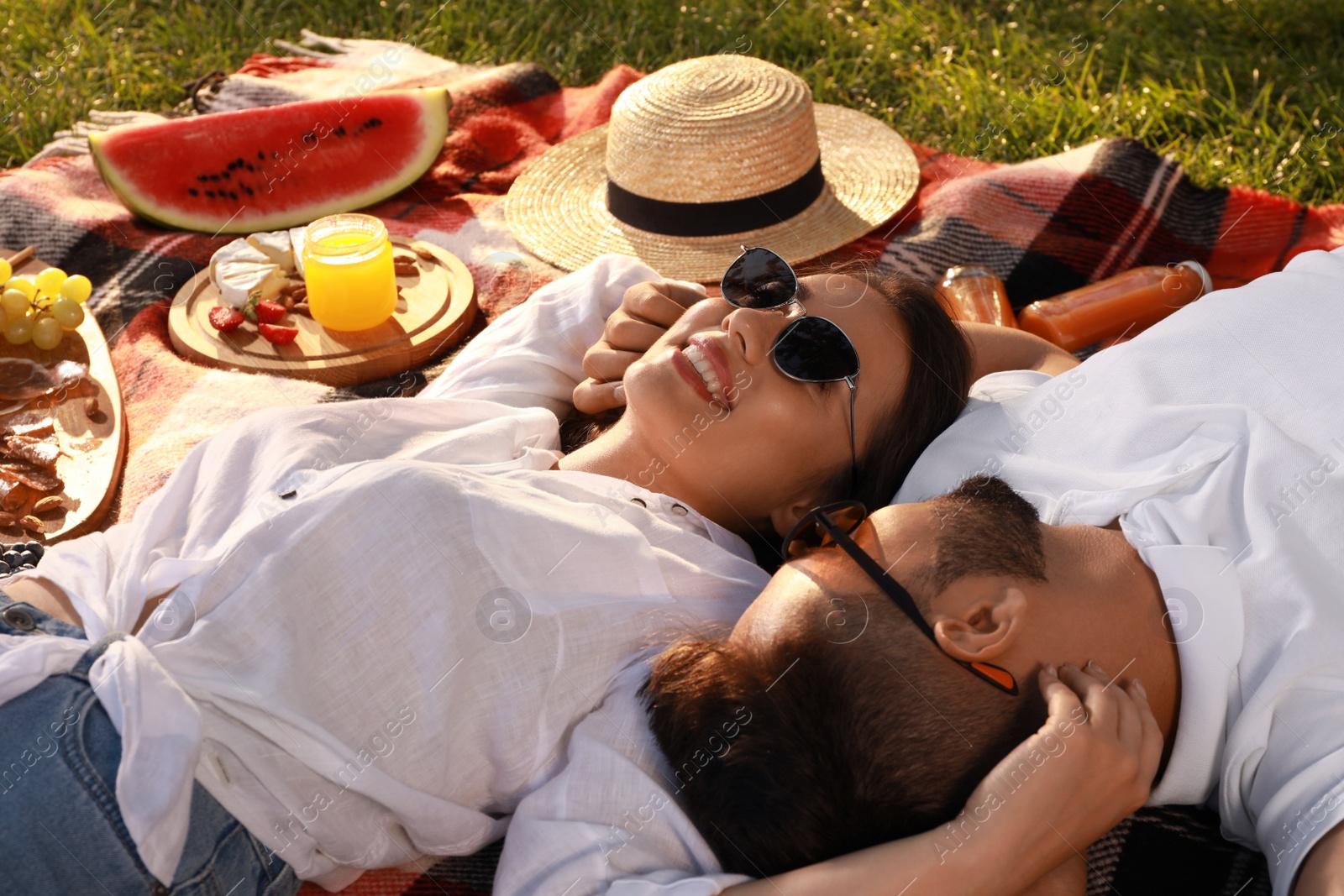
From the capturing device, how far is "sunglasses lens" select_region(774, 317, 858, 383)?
204cm

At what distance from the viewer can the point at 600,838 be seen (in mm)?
1575

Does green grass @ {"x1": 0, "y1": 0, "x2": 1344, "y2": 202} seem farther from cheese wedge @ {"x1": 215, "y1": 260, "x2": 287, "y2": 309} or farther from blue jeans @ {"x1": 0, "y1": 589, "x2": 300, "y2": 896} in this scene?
blue jeans @ {"x1": 0, "y1": 589, "x2": 300, "y2": 896}

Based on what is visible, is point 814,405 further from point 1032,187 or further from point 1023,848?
point 1032,187

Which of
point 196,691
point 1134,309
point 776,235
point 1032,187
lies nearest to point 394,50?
point 776,235

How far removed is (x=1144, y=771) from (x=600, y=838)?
0.77 meters

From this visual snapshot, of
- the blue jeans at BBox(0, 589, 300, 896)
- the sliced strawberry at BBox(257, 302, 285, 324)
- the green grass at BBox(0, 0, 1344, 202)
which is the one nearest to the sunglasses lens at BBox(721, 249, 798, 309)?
the blue jeans at BBox(0, 589, 300, 896)

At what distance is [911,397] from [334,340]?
1.56 metres

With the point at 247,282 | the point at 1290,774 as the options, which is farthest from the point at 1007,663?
the point at 247,282

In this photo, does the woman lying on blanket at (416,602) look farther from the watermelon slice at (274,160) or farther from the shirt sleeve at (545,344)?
the watermelon slice at (274,160)

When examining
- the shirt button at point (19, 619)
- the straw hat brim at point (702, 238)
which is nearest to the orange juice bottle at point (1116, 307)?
the straw hat brim at point (702, 238)

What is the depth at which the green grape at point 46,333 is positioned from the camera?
282cm

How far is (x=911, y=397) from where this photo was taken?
2.20 m

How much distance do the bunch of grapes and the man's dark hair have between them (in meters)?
2.09

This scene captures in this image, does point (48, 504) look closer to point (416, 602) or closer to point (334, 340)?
point (334, 340)
